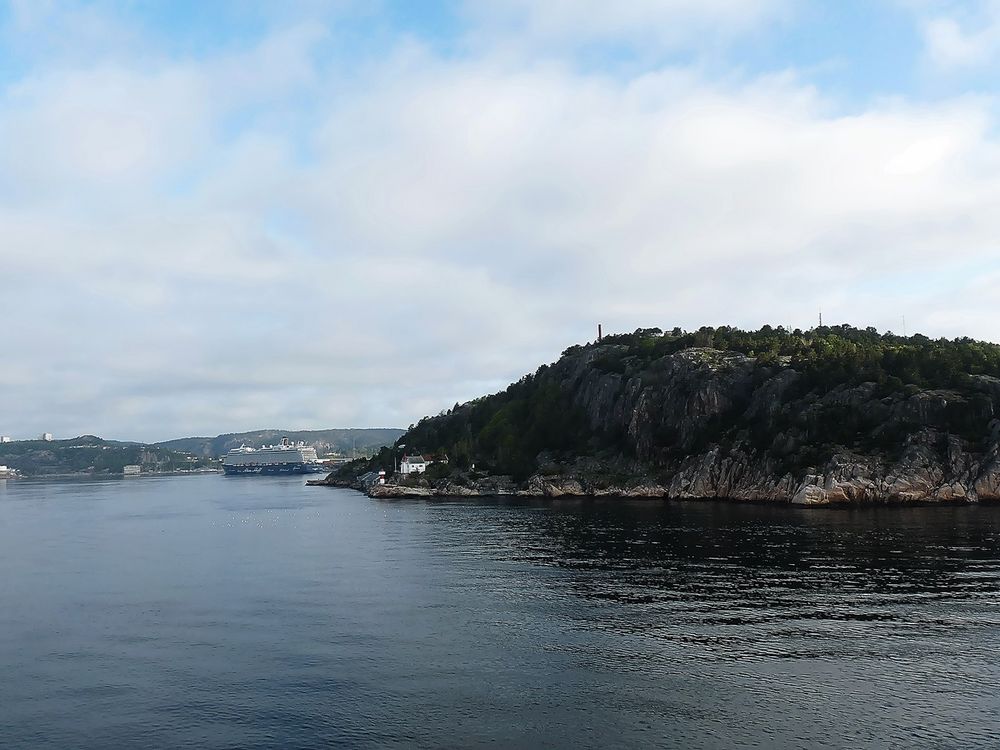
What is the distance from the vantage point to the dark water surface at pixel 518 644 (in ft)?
117

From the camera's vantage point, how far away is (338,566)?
275ft

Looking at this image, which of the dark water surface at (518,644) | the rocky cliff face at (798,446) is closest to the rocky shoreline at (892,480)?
the rocky cliff face at (798,446)

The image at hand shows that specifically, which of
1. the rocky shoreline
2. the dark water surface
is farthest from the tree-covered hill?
the dark water surface

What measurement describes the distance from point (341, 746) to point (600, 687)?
1443 centimetres

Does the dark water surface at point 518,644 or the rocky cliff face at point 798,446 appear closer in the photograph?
the dark water surface at point 518,644

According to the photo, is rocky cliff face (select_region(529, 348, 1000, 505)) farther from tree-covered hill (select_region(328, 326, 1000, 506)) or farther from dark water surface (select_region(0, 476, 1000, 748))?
dark water surface (select_region(0, 476, 1000, 748))

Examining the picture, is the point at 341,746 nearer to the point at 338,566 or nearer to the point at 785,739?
the point at 785,739

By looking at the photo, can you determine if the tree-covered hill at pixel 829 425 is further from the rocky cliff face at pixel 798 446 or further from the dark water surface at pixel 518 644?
the dark water surface at pixel 518 644

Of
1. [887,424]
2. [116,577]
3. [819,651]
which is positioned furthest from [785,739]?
[887,424]

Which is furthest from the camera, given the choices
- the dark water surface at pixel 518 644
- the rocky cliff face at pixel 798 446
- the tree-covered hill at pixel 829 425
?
the tree-covered hill at pixel 829 425

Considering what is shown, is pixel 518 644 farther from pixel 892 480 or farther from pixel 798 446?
pixel 798 446

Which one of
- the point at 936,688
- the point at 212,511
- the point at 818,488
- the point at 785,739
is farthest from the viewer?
the point at 212,511

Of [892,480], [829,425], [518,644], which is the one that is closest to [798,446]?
[829,425]

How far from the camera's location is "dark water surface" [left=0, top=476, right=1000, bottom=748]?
1409 inches
